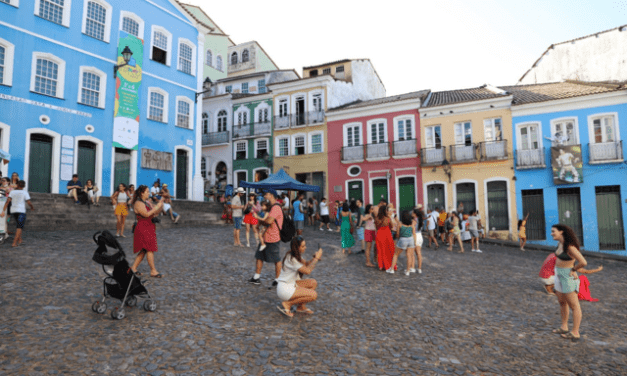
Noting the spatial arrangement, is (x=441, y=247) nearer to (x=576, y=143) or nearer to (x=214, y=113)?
(x=576, y=143)

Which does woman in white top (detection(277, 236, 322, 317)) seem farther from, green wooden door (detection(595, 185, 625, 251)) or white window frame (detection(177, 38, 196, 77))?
white window frame (detection(177, 38, 196, 77))

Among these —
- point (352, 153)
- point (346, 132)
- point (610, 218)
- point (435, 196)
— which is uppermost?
point (346, 132)

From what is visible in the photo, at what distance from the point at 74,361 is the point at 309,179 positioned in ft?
74.0

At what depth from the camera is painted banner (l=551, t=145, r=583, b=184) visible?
19234 mm

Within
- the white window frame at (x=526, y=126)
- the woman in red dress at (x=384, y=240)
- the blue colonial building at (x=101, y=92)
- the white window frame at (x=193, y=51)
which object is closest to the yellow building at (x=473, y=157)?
the white window frame at (x=526, y=126)

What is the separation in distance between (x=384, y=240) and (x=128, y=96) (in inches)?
621

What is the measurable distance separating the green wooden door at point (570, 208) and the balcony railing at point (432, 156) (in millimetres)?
6020

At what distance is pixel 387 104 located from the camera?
77.5 feet

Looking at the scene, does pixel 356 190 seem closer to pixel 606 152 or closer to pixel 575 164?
pixel 575 164

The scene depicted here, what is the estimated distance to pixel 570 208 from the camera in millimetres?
Answer: 19641

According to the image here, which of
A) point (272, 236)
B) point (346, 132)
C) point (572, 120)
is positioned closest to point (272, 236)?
point (272, 236)

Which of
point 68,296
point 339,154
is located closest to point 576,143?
point 339,154

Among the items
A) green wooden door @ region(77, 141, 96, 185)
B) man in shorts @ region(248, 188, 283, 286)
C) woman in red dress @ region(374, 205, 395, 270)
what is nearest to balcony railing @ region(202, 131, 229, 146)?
green wooden door @ region(77, 141, 96, 185)

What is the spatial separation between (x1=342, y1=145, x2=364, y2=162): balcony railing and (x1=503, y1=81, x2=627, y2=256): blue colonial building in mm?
8596
